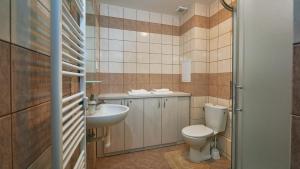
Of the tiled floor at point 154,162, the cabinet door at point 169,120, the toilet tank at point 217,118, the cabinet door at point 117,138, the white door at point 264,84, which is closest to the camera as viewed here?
the white door at point 264,84

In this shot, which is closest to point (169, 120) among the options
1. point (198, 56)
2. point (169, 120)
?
point (169, 120)

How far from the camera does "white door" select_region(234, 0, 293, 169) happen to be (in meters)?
0.66

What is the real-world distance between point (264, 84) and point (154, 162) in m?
1.69

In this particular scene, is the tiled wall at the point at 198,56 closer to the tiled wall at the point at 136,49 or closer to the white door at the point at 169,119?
the white door at the point at 169,119

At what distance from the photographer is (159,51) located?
2762 mm

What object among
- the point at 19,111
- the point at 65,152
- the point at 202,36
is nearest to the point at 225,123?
the point at 202,36

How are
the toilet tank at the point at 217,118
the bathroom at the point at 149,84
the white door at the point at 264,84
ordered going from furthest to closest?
1. the toilet tank at the point at 217,118
2. the white door at the point at 264,84
3. the bathroom at the point at 149,84

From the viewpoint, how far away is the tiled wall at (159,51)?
7.50 ft

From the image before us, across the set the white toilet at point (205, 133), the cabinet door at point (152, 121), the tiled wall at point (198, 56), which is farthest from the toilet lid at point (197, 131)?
the cabinet door at point (152, 121)

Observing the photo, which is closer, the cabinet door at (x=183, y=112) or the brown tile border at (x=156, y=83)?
the brown tile border at (x=156, y=83)

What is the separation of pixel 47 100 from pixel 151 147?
77.3 inches

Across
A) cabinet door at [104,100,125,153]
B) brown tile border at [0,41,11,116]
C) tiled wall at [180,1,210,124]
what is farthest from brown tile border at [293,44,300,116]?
tiled wall at [180,1,210,124]

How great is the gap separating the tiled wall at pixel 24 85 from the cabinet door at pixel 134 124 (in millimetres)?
1526

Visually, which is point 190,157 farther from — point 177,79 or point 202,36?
point 202,36
